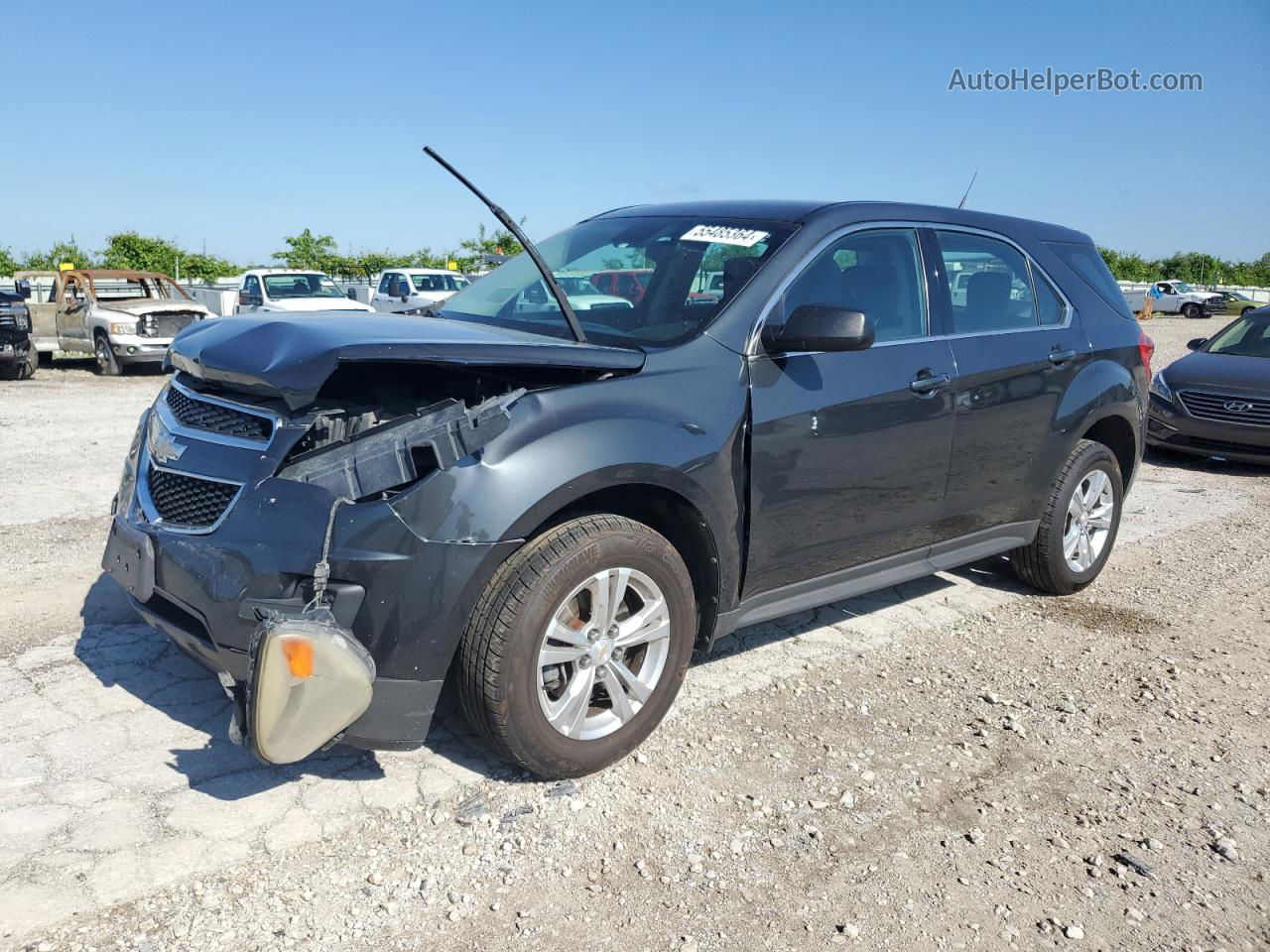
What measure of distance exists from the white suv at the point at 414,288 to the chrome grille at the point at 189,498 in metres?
17.9

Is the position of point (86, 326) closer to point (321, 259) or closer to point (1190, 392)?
point (1190, 392)

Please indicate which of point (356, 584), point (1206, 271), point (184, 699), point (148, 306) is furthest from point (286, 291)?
point (1206, 271)

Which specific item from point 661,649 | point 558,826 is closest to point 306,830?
point 558,826

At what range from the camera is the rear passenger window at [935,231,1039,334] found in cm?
457

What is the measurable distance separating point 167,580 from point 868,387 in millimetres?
2534

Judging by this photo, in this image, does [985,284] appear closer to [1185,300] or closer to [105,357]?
[105,357]

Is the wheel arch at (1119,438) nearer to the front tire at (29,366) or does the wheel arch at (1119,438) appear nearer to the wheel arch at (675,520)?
the wheel arch at (675,520)

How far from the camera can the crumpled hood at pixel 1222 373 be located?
950 cm

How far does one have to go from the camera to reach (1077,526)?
214 inches

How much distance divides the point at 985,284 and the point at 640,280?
1.72 m

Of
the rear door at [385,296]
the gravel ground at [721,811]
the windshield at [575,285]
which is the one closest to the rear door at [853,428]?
the gravel ground at [721,811]

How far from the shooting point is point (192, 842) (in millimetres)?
2912

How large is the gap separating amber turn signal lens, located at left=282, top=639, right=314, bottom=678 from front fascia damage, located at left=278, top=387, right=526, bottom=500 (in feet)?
1.40

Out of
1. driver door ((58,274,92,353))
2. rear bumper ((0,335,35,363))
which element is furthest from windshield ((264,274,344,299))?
rear bumper ((0,335,35,363))
